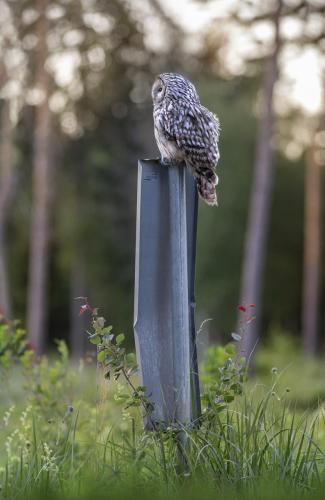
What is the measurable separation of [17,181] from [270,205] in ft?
38.1

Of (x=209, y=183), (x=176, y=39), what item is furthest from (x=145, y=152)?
(x=209, y=183)

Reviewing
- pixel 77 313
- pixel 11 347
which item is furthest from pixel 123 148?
pixel 11 347

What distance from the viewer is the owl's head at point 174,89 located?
5.51 metres

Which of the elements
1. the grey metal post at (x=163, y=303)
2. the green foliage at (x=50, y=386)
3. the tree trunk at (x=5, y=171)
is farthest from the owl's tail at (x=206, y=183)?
the tree trunk at (x=5, y=171)

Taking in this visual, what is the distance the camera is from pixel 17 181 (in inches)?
1085

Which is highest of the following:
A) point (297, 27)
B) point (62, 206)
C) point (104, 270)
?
point (297, 27)

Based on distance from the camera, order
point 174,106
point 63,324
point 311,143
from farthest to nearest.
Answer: point 63,324, point 311,143, point 174,106

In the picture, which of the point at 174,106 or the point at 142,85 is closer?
the point at 174,106

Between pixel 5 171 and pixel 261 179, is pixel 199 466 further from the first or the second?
pixel 5 171

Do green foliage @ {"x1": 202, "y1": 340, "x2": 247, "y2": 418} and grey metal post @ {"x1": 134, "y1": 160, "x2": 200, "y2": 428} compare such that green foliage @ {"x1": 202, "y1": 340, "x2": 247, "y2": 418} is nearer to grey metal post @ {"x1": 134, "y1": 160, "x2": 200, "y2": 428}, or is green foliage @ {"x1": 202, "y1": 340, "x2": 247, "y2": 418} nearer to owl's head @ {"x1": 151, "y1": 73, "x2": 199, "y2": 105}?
grey metal post @ {"x1": 134, "y1": 160, "x2": 200, "y2": 428}

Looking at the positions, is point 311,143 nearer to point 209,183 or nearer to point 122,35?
point 122,35

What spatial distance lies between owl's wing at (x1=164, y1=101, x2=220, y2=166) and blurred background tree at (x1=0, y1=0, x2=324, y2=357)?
1484 cm

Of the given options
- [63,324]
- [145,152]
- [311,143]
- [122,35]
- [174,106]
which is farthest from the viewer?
[63,324]

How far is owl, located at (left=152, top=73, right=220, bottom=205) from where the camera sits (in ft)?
17.7
